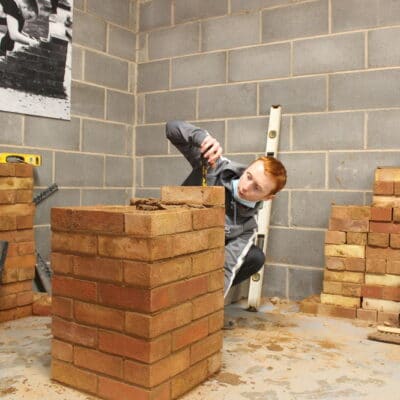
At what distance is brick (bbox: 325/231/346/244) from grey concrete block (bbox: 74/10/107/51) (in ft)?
7.06

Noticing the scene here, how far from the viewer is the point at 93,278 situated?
177 cm

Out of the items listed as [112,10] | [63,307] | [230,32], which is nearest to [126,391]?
[63,307]

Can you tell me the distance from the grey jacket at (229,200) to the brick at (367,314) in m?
0.81

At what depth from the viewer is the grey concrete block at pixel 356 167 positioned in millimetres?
3053

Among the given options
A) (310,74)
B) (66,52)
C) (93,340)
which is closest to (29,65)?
(66,52)

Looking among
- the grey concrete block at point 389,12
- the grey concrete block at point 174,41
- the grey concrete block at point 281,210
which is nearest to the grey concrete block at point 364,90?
the grey concrete block at point 389,12

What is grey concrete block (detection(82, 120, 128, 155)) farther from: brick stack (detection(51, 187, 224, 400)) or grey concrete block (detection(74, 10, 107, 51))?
brick stack (detection(51, 187, 224, 400))

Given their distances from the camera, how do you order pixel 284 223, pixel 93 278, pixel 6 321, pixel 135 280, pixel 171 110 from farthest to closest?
pixel 171 110, pixel 284 223, pixel 6 321, pixel 93 278, pixel 135 280

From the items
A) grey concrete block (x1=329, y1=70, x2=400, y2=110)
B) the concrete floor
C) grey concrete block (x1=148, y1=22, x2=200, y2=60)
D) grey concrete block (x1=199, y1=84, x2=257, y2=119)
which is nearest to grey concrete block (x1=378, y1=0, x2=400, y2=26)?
grey concrete block (x1=329, y1=70, x2=400, y2=110)

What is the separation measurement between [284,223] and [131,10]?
6.91 feet

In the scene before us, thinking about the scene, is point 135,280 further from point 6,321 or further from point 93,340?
point 6,321

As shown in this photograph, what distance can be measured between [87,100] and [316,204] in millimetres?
1790

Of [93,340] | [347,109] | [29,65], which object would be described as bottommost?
[93,340]

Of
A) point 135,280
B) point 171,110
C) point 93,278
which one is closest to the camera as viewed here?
point 135,280
